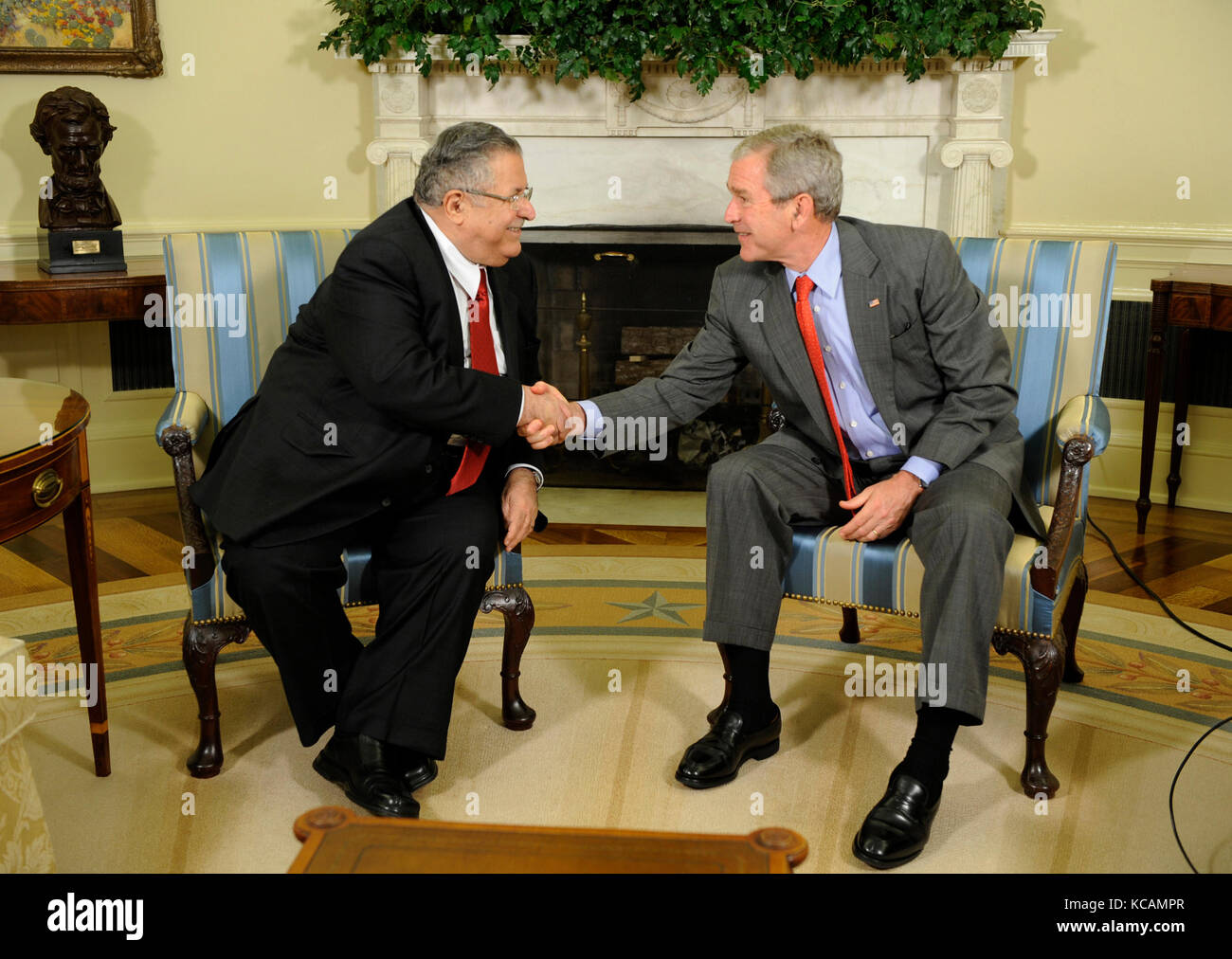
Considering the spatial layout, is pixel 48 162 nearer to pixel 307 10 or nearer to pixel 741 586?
pixel 307 10

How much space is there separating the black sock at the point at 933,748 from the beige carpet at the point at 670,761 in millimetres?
130

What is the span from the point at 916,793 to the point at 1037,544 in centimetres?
54

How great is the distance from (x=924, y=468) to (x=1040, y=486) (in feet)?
1.40

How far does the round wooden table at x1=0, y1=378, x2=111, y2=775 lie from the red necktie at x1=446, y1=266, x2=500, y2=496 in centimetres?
70

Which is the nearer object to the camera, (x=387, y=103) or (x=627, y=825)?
(x=627, y=825)

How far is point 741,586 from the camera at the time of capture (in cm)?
240

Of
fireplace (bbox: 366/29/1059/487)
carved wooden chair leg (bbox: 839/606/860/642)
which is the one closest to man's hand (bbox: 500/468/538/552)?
carved wooden chair leg (bbox: 839/606/860/642)

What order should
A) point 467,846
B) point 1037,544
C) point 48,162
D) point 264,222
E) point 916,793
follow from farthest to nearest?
point 264,222
point 48,162
point 1037,544
point 916,793
point 467,846

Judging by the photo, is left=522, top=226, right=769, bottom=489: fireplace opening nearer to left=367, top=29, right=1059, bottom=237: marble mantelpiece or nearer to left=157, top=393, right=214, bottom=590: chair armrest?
left=367, top=29, right=1059, bottom=237: marble mantelpiece

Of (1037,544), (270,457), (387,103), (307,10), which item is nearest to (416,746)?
(270,457)

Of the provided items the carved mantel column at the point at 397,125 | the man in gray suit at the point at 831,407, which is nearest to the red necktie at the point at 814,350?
the man in gray suit at the point at 831,407

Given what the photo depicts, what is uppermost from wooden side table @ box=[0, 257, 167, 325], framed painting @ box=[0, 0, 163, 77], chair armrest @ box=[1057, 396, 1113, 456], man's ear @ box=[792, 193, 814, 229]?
framed painting @ box=[0, 0, 163, 77]

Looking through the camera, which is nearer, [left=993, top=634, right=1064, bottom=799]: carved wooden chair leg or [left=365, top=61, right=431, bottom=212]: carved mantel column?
[left=993, top=634, right=1064, bottom=799]: carved wooden chair leg

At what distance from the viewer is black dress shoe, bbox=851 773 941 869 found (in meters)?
2.14
